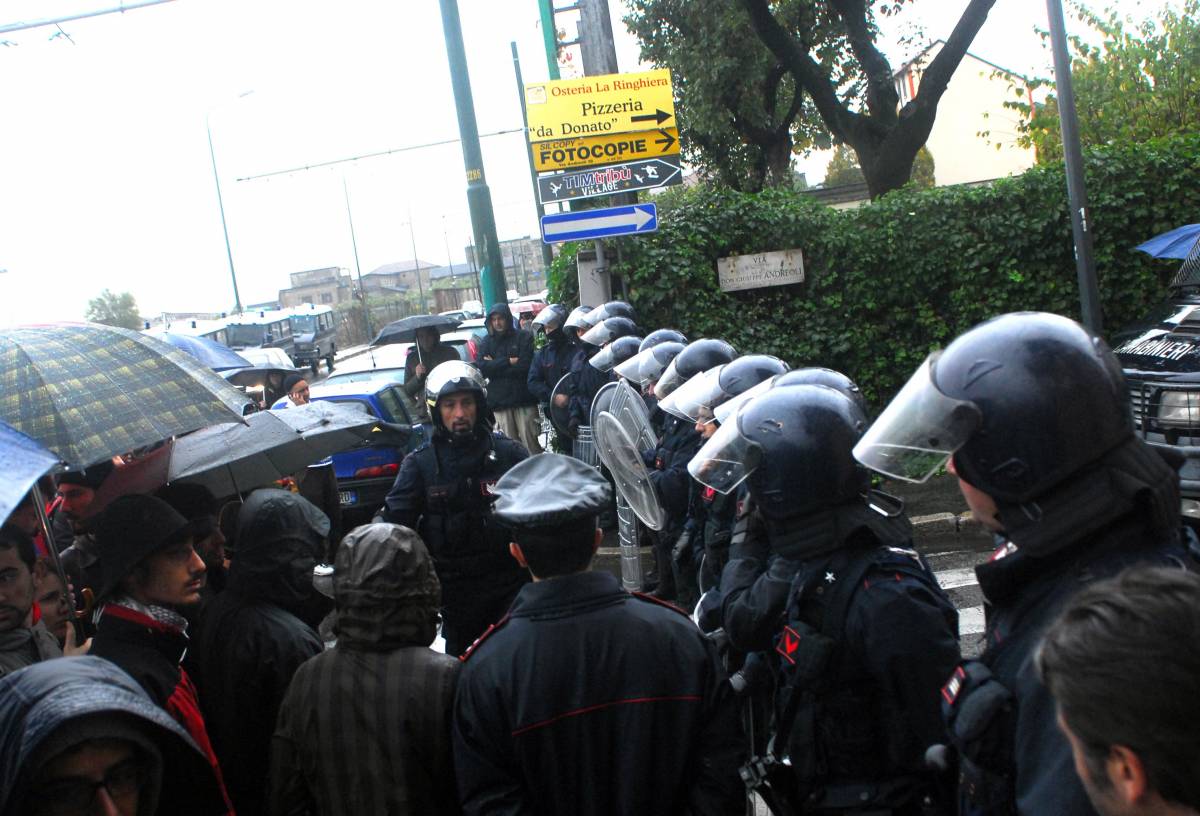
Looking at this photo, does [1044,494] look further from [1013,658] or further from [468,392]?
[468,392]

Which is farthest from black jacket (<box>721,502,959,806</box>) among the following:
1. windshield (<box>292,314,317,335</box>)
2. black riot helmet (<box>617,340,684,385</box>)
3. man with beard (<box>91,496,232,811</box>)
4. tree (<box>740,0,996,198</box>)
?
windshield (<box>292,314,317,335</box>)

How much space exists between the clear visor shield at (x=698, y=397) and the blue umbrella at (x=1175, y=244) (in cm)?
596

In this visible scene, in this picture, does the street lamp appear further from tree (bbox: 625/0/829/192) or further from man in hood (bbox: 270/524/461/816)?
man in hood (bbox: 270/524/461/816)

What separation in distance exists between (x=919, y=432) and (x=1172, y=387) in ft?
16.3

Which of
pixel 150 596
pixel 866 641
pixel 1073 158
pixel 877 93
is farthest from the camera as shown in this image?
pixel 877 93

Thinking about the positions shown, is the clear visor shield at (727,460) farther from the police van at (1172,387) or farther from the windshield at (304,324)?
the windshield at (304,324)

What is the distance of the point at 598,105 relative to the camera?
1111 centimetres

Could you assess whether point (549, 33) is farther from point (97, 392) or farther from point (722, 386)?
point (97, 392)

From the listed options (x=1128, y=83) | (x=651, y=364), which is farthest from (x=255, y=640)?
(x=1128, y=83)

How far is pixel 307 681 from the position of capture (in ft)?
9.00

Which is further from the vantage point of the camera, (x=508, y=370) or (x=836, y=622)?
(x=508, y=370)

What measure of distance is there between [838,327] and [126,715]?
1042cm

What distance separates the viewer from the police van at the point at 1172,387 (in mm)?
6168

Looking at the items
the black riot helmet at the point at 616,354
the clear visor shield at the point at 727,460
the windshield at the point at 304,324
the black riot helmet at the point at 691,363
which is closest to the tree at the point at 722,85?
the black riot helmet at the point at 616,354
